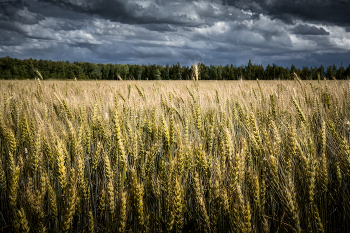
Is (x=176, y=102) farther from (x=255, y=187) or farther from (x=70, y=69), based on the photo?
(x=70, y=69)

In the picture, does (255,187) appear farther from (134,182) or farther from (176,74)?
(176,74)

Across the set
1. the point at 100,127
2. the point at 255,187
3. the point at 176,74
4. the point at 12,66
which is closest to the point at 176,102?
the point at 100,127

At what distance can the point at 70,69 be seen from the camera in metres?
59.6

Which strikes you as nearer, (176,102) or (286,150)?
(286,150)

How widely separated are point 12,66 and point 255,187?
67463 mm

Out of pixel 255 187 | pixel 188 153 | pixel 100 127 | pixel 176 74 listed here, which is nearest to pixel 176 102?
pixel 100 127

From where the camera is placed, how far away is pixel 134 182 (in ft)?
2.82

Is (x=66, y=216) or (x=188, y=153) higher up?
(x=188, y=153)

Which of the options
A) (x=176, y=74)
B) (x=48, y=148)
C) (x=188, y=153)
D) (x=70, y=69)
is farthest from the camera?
(x=176, y=74)

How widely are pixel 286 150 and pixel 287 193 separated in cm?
29

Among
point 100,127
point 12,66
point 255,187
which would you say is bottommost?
point 255,187

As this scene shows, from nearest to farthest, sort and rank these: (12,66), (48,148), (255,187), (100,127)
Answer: (255,187) → (48,148) → (100,127) → (12,66)

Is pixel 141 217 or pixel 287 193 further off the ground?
pixel 287 193

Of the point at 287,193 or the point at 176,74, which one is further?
Answer: the point at 176,74
